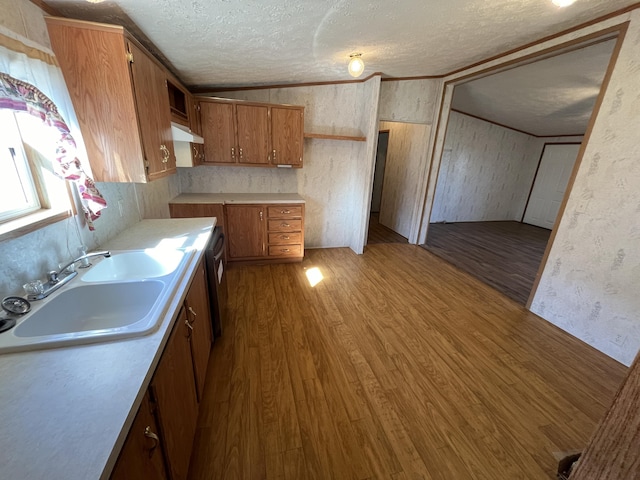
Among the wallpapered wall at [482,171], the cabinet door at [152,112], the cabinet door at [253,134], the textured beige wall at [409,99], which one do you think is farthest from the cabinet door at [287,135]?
the wallpapered wall at [482,171]

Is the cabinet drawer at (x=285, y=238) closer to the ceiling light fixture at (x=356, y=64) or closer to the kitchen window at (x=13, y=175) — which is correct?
the ceiling light fixture at (x=356, y=64)

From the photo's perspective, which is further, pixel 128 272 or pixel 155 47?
pixel 155 47

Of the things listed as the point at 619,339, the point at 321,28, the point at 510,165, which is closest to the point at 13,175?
the point at 321,28

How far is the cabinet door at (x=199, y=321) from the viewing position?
1344mm

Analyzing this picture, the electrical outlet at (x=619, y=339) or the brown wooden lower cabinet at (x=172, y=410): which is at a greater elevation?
the brown wooden lower cabinet at (x=172, y=410)

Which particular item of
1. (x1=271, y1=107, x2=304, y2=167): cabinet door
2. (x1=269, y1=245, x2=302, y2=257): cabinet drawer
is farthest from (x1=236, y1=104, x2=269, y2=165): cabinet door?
(x1=269, y1=245, x2=302, y2=257): cabinet drawer

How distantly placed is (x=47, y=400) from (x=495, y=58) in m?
4.14

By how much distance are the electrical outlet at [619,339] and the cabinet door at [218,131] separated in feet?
13.4

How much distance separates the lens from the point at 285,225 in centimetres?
348

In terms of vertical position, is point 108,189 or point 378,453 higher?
point 108,189

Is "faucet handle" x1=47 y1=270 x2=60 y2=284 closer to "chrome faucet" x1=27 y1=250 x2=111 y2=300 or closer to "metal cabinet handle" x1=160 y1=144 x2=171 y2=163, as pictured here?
"chrome faucet" x1=27 y1=250 x2=111 y2=300

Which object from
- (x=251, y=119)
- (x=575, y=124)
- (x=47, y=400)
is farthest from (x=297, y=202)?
(x=575, y=124)

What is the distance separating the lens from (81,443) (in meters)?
0.56

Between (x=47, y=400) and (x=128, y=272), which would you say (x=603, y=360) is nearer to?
(x=47, y=400)
